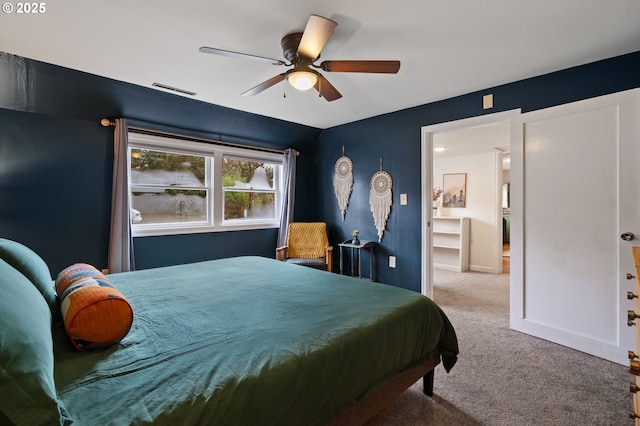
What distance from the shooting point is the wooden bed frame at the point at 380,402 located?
1.25 meters

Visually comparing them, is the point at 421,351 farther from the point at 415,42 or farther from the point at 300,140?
the point at 300,140

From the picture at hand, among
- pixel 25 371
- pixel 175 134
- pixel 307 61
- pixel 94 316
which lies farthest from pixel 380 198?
pixel 25 371

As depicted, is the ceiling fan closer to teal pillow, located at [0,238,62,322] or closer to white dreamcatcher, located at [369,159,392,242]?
teal pillow, located at [0,238,62,322]

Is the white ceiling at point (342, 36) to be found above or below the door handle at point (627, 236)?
above

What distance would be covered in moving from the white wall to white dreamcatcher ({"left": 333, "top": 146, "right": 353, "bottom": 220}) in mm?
2787

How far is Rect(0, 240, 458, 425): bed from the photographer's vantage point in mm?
780

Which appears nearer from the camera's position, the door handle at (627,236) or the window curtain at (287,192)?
the door handle at (627,236)

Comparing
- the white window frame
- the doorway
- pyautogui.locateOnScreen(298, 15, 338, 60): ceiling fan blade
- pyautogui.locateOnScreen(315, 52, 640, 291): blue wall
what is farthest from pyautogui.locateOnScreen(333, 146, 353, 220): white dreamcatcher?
pyautogui.locateOnScreen(298, 15, 338, 60): ceiling fan blade

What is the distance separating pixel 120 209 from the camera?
312 centimetres

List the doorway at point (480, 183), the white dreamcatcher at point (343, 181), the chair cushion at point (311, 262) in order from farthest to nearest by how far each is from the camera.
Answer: the doorway at point (480, 183), the white dreamcatcher at point (343, 181), the chair cushion at point (311, 262)

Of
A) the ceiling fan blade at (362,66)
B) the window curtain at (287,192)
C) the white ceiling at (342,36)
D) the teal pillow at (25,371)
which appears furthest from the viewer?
the window curtain at (287,192)

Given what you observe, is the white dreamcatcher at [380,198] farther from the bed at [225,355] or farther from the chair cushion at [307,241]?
the bed at [225,355]

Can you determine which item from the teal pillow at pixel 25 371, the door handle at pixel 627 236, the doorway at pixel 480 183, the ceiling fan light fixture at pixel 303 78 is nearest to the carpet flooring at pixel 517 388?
the door handle at pixel 627 236

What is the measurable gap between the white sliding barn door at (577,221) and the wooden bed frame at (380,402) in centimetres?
155
